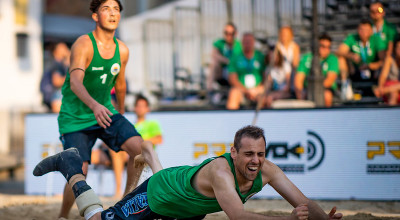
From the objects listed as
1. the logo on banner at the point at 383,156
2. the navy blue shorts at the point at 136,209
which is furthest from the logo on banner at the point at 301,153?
the navy blue shorts at the point at 136,209

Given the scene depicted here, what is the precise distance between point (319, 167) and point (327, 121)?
2.07ft

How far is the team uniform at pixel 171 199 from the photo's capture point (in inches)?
185

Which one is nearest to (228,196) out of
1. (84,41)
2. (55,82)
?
(84,41)

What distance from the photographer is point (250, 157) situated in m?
4.45

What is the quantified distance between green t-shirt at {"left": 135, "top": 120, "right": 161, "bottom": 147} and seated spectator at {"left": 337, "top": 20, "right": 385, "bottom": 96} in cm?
326

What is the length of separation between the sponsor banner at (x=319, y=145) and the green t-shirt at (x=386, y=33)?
1.73m

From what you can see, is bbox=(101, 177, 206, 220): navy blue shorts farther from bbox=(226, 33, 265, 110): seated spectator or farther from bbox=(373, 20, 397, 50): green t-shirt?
bbox=(373, 20, 397, 50): green t-shirt

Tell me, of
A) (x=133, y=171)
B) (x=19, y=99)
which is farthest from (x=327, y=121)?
(x=19, y=99)

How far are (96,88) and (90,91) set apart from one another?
7 centimetres

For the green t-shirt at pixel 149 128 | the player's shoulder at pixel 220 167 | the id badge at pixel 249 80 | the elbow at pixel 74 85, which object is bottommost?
the player's shoulder at pixel 220 167

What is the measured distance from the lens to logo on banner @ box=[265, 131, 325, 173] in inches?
341

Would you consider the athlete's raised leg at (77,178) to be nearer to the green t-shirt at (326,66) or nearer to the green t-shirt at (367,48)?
the green t-shirt at (326,66)

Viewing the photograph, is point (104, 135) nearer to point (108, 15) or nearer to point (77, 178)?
point (77, 178)

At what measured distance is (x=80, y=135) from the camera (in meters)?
6.14
